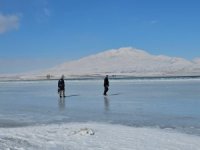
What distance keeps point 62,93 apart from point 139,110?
→ 10966mm

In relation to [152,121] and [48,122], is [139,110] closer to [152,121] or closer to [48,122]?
[152,121]

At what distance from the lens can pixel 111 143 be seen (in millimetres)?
9281

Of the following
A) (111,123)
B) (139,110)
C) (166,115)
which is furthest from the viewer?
(139,110)

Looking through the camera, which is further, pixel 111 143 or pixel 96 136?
pixel 96 136

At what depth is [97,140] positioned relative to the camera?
9.59m

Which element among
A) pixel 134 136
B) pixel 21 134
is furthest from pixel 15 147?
pixel 134 136

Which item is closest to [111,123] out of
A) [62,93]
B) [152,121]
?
[152,121]

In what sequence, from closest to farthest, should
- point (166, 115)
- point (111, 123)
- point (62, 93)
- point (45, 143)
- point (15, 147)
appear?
point (15, 147) → point (45, 143) → point (111, 123) → point (166, 115) → point (62, 93)

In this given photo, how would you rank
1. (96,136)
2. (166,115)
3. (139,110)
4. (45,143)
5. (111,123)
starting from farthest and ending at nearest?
(139,110) → (166,115) → (111,123) → (96,136) → (45,143)

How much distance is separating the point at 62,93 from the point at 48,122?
45.4 feet

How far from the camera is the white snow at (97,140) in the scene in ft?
28.9

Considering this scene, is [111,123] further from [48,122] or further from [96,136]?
[96,136]

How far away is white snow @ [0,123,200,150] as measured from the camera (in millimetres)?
8820

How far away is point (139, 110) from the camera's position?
58.2 feet
